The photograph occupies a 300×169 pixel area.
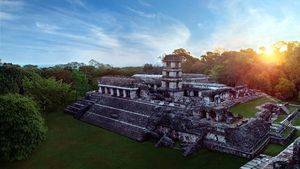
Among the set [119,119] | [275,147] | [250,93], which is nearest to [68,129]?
[119,119]

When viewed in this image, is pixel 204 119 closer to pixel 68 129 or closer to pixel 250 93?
pixel 68 129

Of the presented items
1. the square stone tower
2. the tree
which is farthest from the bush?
the tree

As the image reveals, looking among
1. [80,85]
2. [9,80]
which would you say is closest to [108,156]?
[9,80]

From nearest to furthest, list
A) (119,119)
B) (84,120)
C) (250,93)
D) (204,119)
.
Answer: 1. (204,119)
2. (119,119)
3. (84,120)
4. (250,93)

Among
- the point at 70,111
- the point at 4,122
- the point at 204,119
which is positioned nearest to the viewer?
the point at 4,122

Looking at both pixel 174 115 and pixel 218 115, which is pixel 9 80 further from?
pixel 218 115
